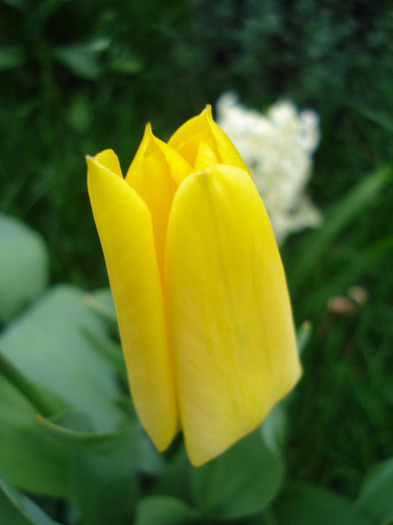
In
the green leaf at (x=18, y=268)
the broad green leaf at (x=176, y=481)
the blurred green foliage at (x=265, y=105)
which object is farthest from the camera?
the blurred green foliage at (x=265, y=105)

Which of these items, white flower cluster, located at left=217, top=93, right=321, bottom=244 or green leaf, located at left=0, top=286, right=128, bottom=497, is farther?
white flower cluster, located at left=217, top=93, right=321, bottom=244

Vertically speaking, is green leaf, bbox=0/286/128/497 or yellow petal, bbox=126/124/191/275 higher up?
yellow petal, bbox=126/124/191/275

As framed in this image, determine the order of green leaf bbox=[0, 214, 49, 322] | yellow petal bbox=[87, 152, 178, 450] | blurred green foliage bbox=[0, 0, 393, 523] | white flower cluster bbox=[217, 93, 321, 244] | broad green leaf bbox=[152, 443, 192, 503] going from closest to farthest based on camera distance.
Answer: yellow petal bbox=[87, 152, 178, 450], broad green leaf bbox=[152, 443, 192, 503], green leaf bbox=[0, 214, 49, 322], blurred green foliage bbox=[0, 0, 393, 523], white flower cluster bbox=[217, 93, 321, 244]

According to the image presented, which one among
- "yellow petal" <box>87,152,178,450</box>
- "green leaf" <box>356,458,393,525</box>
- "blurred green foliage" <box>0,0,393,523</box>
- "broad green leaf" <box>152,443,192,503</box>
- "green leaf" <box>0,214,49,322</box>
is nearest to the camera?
"yellow petal" <box>87,152,178,450</box>

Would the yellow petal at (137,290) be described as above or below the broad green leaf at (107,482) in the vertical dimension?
above

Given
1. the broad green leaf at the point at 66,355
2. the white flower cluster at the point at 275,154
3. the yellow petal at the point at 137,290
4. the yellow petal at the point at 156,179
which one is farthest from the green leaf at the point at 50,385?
the white flower cluster at the point at 275,154

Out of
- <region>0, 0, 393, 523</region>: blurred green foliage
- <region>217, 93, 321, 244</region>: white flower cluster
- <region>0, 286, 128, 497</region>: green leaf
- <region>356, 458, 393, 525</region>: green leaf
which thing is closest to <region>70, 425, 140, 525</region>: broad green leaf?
<region>0, 286, 128, 497</region>: green leaf

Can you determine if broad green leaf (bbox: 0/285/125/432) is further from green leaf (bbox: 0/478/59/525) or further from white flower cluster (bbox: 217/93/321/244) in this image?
white flower cluster (bbox: 217/93/321/244)

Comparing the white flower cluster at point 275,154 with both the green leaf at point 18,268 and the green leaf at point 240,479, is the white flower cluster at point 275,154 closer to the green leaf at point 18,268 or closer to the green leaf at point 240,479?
the green leaf at point 18,268
